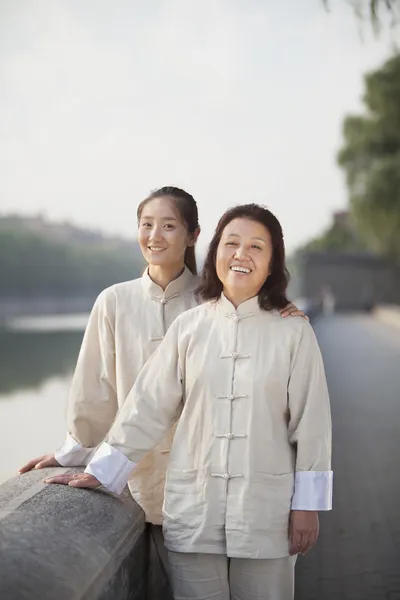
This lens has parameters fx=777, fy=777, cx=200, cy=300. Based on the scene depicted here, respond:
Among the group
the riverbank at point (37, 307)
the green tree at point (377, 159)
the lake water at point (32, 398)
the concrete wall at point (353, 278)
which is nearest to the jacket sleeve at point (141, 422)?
the lake water at point (32, 398)

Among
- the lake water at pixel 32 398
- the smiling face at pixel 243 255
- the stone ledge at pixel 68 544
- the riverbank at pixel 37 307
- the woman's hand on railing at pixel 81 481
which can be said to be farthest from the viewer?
the riverbank at pixel 37 307

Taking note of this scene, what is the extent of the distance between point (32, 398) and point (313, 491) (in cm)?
1317

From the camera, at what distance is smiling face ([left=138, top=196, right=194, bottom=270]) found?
245cm

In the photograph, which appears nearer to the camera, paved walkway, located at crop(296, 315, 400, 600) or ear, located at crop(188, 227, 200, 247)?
ear, located at crop(188, 227, 200, 247)

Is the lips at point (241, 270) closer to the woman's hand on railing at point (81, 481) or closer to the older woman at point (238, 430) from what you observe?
the older woman at point (238, 430)

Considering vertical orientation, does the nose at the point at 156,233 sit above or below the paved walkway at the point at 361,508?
above

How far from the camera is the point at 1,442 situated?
10.1 metres

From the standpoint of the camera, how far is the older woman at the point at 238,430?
6.82 feet

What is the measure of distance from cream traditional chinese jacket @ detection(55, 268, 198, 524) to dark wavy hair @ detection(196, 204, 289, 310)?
24 centimetres

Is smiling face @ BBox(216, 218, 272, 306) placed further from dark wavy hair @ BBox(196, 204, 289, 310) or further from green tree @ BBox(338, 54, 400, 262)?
green tree @ BBox(338, 54, 400, 262)

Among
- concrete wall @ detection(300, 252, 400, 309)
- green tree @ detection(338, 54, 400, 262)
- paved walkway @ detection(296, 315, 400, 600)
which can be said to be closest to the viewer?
paved walkway @ detection(296, 315, 400, 600)

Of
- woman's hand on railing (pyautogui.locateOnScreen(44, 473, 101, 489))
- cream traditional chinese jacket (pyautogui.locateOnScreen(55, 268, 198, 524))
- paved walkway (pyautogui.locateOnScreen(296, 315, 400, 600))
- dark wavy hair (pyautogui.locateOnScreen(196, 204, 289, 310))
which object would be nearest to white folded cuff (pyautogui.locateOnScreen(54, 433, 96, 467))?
cream traditional chinese jacket (pyautogui.locateOnScreen(55, 268, 198, 524))

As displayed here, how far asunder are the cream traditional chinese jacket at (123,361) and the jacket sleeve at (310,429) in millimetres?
498

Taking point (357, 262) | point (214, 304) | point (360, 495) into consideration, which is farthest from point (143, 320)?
point (357, 262)
